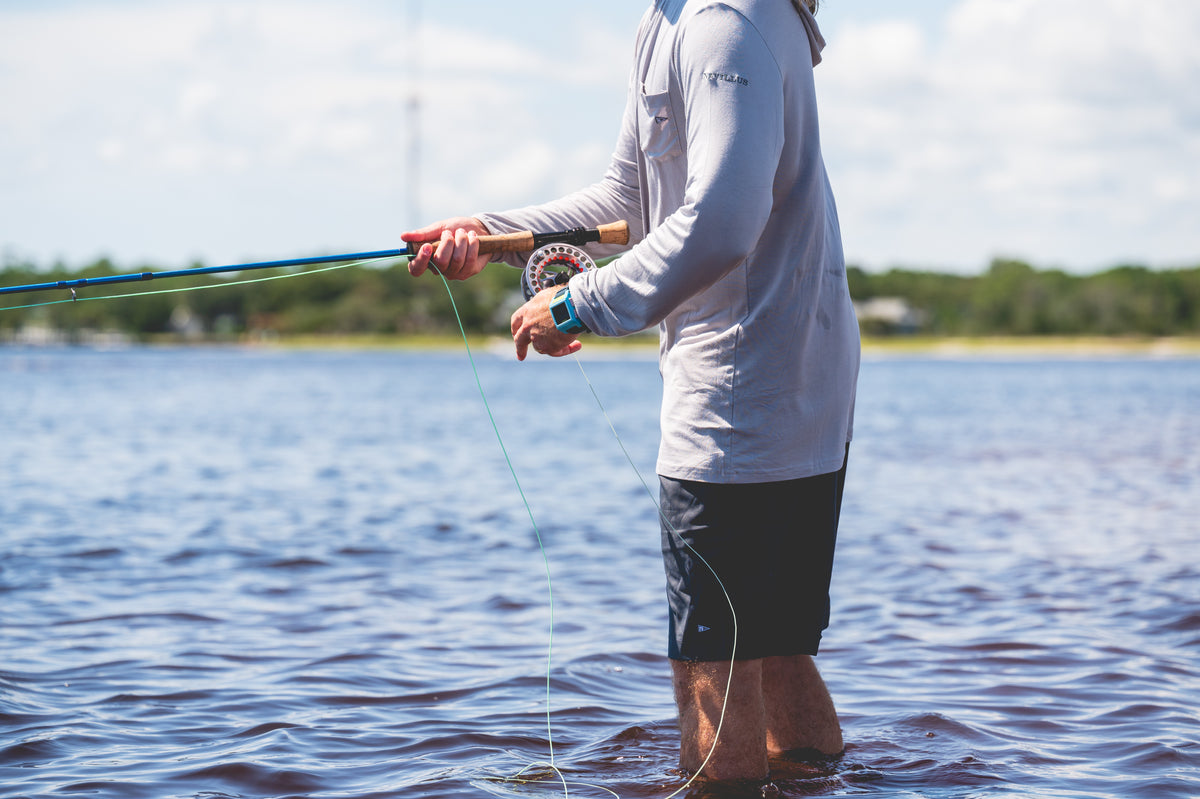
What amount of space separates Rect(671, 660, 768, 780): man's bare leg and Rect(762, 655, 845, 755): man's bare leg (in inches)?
12.8

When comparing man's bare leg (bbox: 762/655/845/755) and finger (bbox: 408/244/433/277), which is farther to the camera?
man's bare leg (bbox: 762/655/845/755)

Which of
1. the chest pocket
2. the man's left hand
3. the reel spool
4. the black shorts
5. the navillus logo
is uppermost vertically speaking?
the navillus logo

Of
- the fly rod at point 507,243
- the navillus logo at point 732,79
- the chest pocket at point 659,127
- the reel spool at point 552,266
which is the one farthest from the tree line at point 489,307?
the navillus logo at point 732,79

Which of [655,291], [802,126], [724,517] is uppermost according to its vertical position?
[802,126]

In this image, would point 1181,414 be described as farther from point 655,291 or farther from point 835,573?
point 655,291

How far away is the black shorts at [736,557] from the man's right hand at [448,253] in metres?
A: 0.73

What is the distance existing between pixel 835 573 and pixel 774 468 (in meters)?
5.14

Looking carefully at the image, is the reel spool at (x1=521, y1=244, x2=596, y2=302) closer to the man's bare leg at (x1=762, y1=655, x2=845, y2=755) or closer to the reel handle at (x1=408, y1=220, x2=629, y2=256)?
the reel handle at (x1=408, y1=220, x2=629, y2=256)

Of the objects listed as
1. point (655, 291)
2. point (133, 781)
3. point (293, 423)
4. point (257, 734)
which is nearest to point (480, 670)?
point (257, 734)

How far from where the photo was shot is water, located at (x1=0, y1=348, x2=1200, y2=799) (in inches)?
142

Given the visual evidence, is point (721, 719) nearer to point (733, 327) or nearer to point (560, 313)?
point (733, 327)

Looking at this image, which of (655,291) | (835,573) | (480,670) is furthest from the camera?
(835,573)

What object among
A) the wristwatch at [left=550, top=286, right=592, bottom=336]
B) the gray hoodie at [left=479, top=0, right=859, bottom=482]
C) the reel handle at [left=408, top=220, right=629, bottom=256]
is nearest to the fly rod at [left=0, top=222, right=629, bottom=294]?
the reel handle at [left=408, top=220, right=629, bottom=256]

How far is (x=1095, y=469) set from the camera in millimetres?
14180
